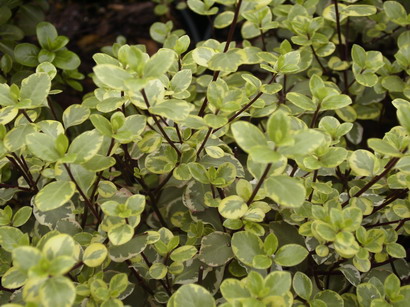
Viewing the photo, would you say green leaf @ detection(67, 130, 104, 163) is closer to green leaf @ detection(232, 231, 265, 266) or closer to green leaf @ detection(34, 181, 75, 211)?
green leaf @ detection(34, 181, 75, 211)

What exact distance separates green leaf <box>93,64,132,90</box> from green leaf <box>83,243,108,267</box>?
355 millimetres

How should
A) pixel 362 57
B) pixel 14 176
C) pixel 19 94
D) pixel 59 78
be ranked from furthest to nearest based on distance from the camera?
pixel 59 78 < pixel 14 176 < pixel 362 57 < pixel 19 94

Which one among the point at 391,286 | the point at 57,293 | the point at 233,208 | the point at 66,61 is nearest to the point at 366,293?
the point at 391,286

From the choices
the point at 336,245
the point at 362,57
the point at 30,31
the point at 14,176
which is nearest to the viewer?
the point at 336,245

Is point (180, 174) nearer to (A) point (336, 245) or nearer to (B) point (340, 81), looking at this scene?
(A) point (336, 245)

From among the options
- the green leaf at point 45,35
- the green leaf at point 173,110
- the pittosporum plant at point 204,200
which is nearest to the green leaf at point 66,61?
the green leaf at point 45,35

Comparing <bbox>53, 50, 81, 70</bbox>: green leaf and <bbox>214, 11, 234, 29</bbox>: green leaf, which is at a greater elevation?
<bbox>214, 11, 234, 29</bbox>: green leaf

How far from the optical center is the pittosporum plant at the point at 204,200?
94 centimetres

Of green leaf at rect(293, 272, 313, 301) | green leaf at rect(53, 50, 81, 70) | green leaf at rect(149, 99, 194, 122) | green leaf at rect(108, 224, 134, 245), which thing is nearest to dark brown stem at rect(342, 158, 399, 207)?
green leaf at rect(293, 272, 313, 301)

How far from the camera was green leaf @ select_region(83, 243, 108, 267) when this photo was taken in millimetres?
977

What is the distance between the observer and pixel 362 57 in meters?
1.42

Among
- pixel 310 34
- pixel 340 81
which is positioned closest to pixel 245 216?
pixel 310 34

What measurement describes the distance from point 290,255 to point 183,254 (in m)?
0.26

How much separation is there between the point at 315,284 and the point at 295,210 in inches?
9.4
